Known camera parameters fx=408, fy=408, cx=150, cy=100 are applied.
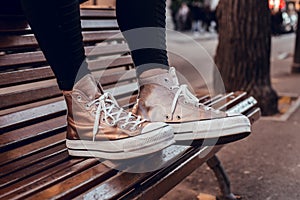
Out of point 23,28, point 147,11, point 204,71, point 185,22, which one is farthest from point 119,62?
point 185,22

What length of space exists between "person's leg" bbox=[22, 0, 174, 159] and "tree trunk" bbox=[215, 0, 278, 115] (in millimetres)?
1938

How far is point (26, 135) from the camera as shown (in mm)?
1041

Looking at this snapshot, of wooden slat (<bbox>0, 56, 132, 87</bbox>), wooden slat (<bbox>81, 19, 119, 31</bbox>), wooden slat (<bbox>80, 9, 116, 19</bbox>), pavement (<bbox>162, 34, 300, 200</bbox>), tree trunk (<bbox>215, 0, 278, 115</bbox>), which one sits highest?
wooden slat (<bbox>80, 9, 116, 19</bbox>)

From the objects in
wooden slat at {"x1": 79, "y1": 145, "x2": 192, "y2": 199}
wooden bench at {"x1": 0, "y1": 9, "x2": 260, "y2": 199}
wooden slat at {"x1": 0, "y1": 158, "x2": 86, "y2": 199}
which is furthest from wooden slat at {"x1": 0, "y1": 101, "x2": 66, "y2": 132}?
wooden slat at {"x1": 79, "y1": 145, "x2": 192, "y2": 199}

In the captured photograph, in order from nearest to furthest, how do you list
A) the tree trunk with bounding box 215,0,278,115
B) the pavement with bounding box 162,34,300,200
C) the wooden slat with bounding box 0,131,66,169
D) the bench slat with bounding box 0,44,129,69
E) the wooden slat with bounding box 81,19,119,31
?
1. the wooden slat with bounding box 0,131,66,169
2. the bench slat with bounding box 0,44,129,69
3. the pavement with bounding box 162,34,300,200
4. the wooden slat with bounding box 81,19,119,31
5. the tree trunk with bounding box 215,0,278,115

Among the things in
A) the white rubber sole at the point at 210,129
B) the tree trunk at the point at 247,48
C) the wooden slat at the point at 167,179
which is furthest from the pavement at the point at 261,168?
the white rubber sole at the point at 210,129

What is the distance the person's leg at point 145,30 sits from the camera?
1036mm

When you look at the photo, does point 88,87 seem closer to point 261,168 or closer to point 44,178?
point 44,178

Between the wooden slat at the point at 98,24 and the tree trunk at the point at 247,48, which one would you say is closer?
the wooden slat at the point at 98,24

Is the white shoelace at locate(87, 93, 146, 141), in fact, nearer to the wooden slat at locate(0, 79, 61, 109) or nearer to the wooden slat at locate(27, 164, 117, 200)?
the wooden slat at locate(27, 164, 117, 200)

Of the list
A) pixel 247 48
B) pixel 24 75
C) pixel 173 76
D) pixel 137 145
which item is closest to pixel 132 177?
pixel 137 145

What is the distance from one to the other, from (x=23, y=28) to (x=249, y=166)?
1.08 meters

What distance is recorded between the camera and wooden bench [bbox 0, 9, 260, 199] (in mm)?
744

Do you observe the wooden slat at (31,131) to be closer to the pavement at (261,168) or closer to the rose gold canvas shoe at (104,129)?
the rose gold canvas shoe at (104,129)
